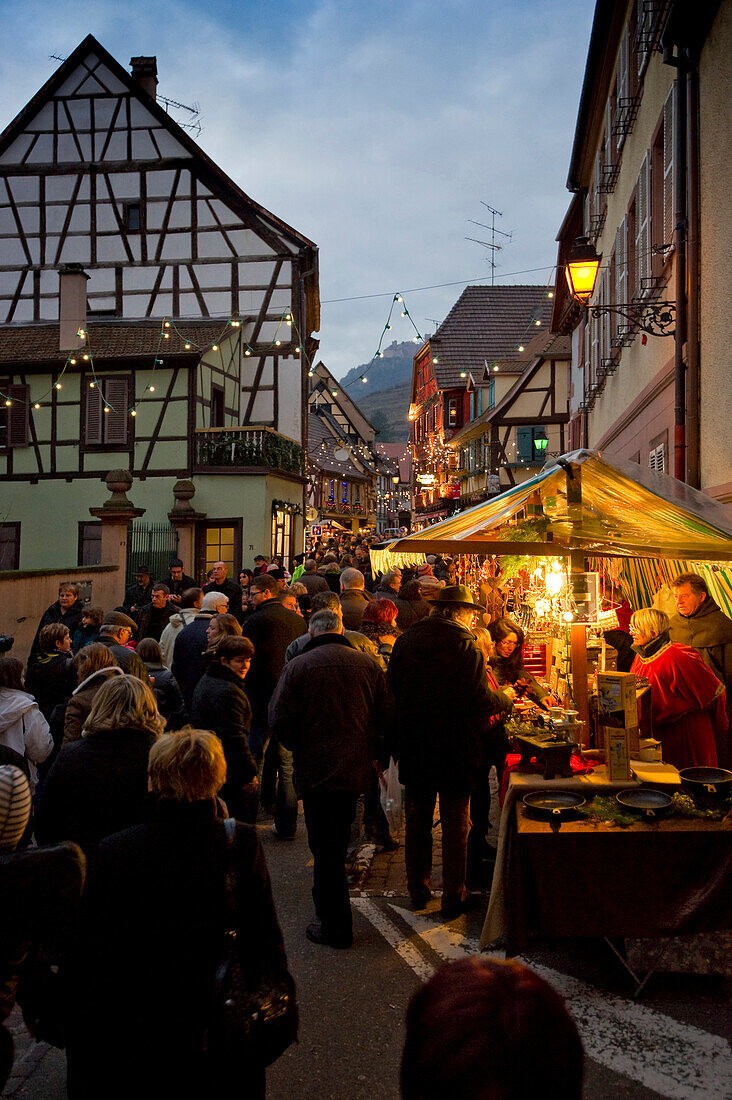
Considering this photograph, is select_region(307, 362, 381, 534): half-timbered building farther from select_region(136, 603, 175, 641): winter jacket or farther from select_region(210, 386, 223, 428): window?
select_region(136, 603, 175, 641): winter jacket

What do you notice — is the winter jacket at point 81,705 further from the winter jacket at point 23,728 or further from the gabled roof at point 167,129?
the gabled roof at point 167,129

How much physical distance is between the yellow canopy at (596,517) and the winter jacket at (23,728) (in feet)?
8.78

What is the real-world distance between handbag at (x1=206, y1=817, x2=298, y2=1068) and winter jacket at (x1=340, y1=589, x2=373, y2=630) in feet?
19.5

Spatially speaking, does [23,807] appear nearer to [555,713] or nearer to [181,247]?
[555,713]

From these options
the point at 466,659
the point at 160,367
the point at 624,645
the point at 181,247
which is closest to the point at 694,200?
the point at 624,645

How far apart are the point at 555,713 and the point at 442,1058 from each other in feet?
13.7

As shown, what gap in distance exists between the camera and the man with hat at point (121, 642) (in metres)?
6.17

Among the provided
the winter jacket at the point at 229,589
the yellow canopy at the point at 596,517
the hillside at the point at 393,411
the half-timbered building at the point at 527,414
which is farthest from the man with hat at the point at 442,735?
the hillside at the point at 393,411

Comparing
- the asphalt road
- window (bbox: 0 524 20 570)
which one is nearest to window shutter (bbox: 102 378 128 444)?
window (bbox: 0 524 20 570)

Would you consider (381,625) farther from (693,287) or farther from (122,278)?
(122,278)

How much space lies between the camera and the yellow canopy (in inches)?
221

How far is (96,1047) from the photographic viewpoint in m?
2.48

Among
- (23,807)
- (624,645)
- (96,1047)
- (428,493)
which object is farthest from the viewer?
(428,493)

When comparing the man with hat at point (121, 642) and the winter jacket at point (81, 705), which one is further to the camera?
the man with hat at point (121, 642)
